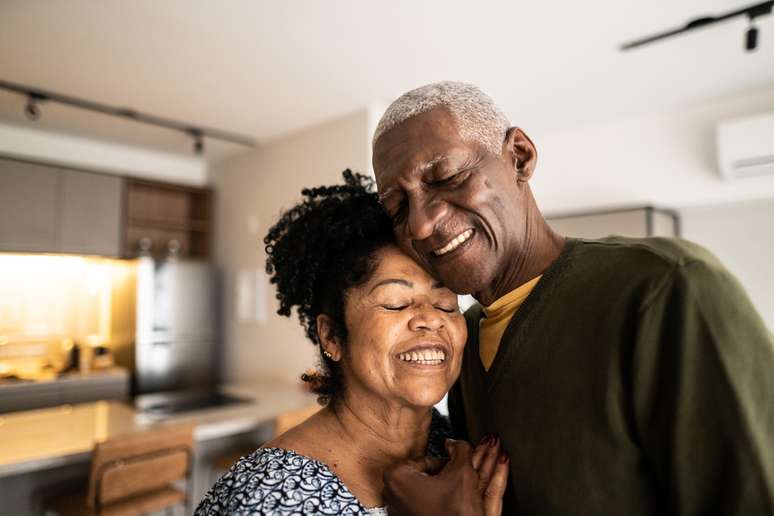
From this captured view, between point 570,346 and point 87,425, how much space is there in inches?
108

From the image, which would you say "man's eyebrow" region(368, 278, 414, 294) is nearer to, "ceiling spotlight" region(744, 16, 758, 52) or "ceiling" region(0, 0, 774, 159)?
"ceiling" region(0, 0, 774, 159)

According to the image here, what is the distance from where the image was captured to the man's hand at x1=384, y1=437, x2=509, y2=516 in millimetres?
912

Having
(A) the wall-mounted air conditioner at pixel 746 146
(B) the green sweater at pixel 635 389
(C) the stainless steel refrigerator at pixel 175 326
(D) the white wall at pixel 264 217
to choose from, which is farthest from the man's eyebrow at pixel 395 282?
(C) the stainless steel refrigerator at pixel 175 326

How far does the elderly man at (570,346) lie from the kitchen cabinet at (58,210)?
13.2 ft

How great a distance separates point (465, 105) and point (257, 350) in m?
4.03

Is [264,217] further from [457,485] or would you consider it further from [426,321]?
[457,485]

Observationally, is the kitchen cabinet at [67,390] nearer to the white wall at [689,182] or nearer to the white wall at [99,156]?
the white wall at [99,156]

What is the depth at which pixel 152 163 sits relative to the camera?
16.4 feet

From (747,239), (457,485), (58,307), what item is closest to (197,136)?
(58,307)

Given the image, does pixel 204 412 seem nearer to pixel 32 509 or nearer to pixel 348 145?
pixel 32 509

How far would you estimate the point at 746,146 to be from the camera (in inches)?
131

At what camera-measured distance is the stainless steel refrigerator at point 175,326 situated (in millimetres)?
4336

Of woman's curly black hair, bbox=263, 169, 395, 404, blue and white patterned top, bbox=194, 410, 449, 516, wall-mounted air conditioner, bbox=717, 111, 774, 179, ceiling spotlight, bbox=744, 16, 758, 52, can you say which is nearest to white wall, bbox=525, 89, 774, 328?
wall-mounted air conditioner, bbox=717, 111, 774, 179

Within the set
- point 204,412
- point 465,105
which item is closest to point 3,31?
point 204,412
